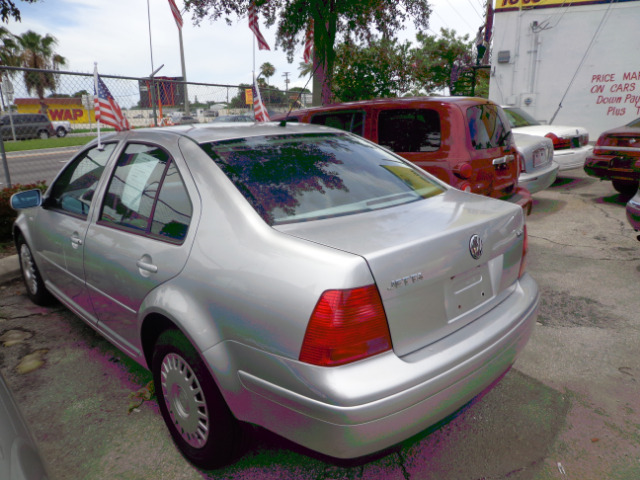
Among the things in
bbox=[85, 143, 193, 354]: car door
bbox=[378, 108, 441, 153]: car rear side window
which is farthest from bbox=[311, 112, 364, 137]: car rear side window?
bbox=[85, 143, 193, 354]: car door

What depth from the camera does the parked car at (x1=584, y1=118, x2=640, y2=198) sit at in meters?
7.23

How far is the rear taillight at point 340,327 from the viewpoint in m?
1.69

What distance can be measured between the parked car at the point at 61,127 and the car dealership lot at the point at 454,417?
2920 cm

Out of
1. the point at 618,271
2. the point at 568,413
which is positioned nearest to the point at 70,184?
the point at 568,413

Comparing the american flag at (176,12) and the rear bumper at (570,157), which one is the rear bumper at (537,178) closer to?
the rear bumper at (570,157)

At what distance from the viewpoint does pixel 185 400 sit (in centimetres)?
227

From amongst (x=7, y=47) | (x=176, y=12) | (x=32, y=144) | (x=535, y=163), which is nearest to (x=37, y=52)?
(x=7, y=47)

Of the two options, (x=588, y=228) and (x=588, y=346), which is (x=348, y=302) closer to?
(x=588, y=346)

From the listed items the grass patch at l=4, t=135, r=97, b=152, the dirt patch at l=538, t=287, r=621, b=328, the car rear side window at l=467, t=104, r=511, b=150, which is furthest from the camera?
the grass patch at l=4, t=135, r=97, b=152

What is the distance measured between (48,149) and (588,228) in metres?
17.7

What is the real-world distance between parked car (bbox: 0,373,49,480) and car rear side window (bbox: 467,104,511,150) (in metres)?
4.47

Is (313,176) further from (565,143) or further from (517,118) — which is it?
(517,118)

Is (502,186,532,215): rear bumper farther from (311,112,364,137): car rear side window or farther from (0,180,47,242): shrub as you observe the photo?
(0,180,47,242): shrub

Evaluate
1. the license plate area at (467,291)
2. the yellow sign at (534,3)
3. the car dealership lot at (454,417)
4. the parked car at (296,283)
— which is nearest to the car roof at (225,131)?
the parked car at (296,283)
